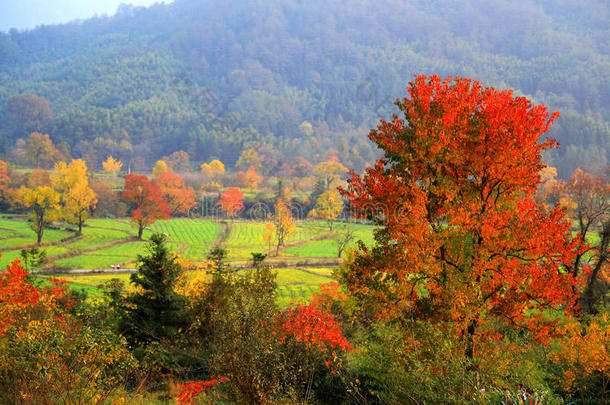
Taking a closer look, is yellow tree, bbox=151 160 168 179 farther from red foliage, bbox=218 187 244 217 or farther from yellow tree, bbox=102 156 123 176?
red foliage, bbox=218 187 244 217

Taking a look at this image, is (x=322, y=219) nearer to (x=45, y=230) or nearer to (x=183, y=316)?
(x=45, y=230)

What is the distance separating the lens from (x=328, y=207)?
215ft

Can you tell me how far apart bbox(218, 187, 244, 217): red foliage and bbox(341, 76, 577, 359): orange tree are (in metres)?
62.3

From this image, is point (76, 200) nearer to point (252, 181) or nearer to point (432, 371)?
point (252, 181)

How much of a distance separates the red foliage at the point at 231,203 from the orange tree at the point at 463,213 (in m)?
62.3

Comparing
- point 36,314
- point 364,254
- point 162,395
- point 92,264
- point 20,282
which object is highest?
point 364,254

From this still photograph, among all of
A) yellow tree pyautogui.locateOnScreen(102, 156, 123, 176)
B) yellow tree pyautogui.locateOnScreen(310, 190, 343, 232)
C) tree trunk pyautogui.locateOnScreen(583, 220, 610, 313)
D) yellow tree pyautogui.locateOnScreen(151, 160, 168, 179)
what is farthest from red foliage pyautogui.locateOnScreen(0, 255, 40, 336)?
yellow tree pyautogui.locateOnScreen(102, 156, 123, 176)

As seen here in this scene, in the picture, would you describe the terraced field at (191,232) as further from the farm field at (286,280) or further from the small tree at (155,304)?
the small tree at (155,304)

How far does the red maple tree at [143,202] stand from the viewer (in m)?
59.5

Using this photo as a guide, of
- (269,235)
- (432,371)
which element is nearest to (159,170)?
(269,235)

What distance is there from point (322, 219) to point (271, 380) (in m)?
64.4

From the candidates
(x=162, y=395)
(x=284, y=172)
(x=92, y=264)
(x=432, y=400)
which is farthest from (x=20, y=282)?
(x=284, y=172)

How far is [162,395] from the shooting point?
10.6m

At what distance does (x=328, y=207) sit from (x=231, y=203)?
19.5m
